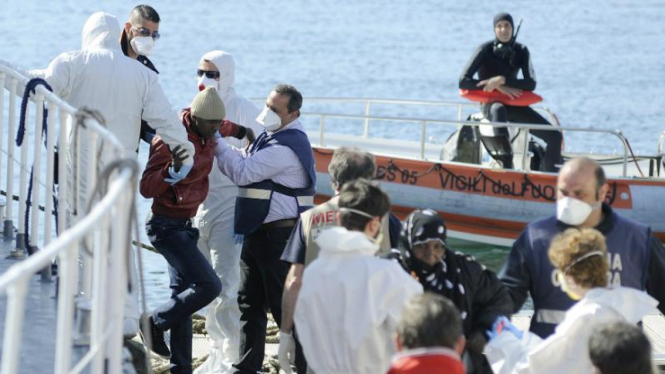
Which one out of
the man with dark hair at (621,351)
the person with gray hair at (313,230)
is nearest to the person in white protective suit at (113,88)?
the person with gray hair at (313,230)

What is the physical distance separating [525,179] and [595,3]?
2019 inches

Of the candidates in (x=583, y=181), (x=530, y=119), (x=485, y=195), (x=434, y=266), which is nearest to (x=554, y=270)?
(x=583, y=181)

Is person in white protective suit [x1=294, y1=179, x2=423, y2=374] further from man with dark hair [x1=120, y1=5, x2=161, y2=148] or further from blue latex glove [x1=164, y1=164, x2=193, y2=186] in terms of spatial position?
man with dark hair [x1=120, y1=5, x2=161, y2=148]

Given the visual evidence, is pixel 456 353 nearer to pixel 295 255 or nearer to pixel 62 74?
pixel 295 255

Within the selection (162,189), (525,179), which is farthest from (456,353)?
(525,179)

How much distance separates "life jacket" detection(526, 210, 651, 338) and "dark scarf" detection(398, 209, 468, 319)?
0.43 m

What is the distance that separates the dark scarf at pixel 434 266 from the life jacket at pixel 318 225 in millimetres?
568

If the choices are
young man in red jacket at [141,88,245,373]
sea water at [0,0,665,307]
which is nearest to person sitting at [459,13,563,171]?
sea water at [0,0,665,307]

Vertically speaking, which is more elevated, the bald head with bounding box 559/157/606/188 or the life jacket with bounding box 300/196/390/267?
the bald head with bounding box 559/157/606/188

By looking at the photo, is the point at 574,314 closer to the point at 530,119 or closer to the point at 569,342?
the point at 569,342

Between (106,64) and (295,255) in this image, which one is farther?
(106,64)

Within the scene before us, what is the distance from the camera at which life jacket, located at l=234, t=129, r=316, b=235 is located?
6699mm

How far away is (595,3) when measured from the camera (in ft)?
207

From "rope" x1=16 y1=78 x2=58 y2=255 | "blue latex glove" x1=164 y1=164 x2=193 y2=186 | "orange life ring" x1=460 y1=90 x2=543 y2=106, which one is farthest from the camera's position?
"orange life ring" x1=460 y1=90 x2=543 y2=106
